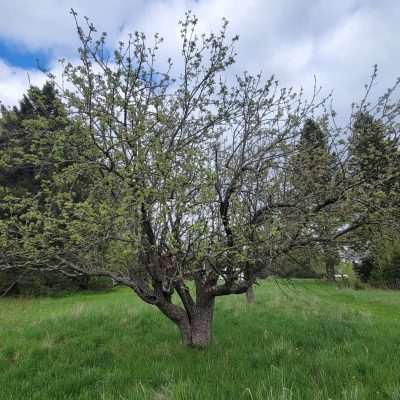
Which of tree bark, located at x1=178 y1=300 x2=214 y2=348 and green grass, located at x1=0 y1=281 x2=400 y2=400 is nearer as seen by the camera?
green grass, located at x1=0 y1=281 x2=400 y2=400

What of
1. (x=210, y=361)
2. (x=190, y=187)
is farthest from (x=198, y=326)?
(x=190, y=187)

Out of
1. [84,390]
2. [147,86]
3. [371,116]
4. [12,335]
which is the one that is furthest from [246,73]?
[12,335]

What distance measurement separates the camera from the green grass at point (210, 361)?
12.0 ft

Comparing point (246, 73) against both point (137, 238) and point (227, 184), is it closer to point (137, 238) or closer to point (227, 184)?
point (227, 184)

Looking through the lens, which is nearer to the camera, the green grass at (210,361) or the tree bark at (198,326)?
the green grass at (210,361)

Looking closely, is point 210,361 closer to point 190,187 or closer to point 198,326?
point 198,326

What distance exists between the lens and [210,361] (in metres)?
4.68

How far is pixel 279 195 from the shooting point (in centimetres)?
541

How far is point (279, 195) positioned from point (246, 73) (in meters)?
2.08

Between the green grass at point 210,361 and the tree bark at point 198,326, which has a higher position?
the tree bark at point 198,326

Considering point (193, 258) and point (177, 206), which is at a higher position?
point (177, 206)

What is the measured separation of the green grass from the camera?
143 inches

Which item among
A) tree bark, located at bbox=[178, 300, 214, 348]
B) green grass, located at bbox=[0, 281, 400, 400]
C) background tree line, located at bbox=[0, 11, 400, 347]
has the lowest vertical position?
green grass, located at bbox=[0, 281, 400, 400]

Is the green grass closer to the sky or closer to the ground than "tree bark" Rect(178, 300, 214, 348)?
closer to the ground
